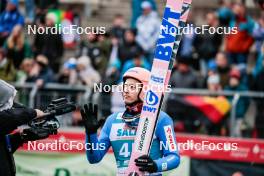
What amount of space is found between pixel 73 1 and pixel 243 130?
6.32 meters

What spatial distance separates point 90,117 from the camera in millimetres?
8938

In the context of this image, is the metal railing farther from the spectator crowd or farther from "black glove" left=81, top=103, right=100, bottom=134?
"black glove" left=81, top=103, right=100, bottom=134

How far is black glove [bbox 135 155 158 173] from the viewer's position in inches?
336

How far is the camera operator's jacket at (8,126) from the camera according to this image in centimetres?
845

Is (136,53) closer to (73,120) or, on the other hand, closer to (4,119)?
(73,120)

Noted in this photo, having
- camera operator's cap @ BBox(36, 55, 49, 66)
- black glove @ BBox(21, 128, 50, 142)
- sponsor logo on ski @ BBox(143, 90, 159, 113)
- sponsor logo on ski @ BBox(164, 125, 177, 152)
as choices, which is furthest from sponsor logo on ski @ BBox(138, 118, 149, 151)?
camera operator's cap @ BBox(36, 55, 49, 66)

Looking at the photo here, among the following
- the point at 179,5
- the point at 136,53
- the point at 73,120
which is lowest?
the point at 73,120

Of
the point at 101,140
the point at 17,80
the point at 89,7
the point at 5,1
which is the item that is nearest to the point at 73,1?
the point at 89,7

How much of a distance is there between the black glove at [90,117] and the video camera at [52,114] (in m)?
0.12

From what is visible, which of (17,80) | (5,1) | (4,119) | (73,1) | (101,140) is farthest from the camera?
(73,1)

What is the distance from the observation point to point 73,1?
62.9 feet

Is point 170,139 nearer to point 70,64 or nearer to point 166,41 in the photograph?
point 166,41

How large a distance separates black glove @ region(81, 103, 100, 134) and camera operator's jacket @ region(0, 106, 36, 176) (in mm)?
565

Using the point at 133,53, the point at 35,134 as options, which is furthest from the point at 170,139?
the point at 133,53
